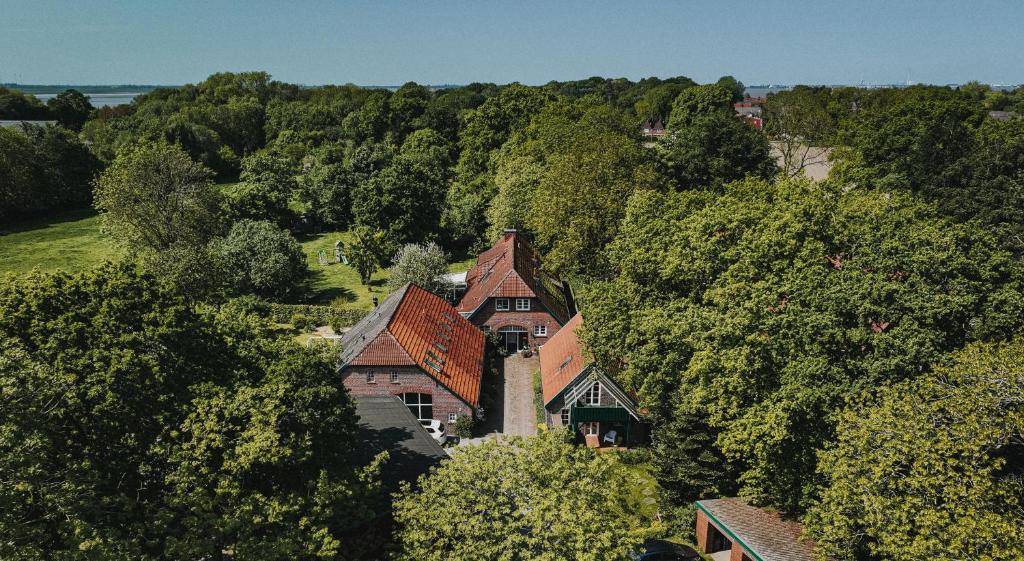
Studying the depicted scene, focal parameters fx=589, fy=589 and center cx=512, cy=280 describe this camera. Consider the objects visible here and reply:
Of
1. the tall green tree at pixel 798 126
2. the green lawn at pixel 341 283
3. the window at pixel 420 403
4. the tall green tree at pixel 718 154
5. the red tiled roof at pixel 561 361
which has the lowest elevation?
the window at pixel 420 403

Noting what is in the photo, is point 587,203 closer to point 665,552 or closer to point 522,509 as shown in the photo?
point 665,552

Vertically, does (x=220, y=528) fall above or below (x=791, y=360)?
below

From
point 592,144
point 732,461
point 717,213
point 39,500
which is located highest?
point 592,144

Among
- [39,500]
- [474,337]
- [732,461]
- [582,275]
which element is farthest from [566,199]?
[39,500]

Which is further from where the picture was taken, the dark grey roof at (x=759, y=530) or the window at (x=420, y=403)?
the window at (x=420, y=403)

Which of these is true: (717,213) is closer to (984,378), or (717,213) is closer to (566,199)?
(984,378)

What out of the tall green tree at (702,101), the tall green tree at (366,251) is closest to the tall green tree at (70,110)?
the tall green tree at (366,251)

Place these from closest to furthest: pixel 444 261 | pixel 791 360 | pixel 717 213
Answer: pixel 791 360 → pixel 717 213 → pixel 444 261

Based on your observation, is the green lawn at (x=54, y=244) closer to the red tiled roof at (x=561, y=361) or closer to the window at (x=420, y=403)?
the window at (x=420, y=403)
